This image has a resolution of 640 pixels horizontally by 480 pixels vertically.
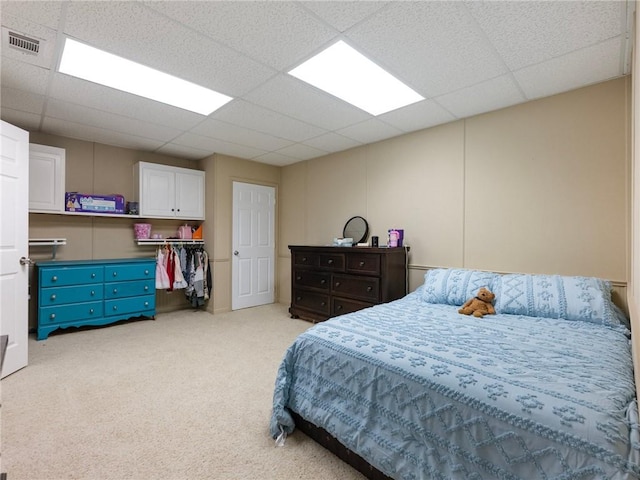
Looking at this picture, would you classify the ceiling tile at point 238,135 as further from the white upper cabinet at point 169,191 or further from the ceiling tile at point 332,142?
the white upper cabinet at point 169,191

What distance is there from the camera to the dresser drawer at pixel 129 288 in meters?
3.96

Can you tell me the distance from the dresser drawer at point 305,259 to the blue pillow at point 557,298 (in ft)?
7.38

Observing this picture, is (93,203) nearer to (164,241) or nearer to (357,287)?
(164,241)

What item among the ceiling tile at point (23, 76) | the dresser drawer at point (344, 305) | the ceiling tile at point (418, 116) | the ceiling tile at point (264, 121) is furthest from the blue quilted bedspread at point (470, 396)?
the ceiling tile at point (23, 76)

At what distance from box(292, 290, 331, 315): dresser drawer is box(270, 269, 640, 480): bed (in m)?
1.77

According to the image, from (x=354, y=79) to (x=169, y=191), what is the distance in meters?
3.35

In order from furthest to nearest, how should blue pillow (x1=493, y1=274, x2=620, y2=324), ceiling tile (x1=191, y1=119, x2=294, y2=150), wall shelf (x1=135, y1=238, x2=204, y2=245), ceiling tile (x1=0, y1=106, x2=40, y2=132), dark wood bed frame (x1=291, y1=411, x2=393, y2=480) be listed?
wall shelf (x1=135, y1=238, x2=204, y2=245) → ceiling tile (x1=191, y1=119, x2=294, y2=150) → ceiling tile (x1=0, y1=106, x2=40, y2=132) → blue pillow (x1=493, y1=274, x2=620, y2=324) → dark wood bed frame (x1=291, y1=411, x2=393, y2=480)

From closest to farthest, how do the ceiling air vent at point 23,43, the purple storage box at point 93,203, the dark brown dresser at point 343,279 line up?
the ceiling air vent at point 23,43 < the dark brown dresser at point 343,279 < the purple storage box at point 93,203

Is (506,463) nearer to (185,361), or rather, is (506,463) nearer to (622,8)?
(622,8)

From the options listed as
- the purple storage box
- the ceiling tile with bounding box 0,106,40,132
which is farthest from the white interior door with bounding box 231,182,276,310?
the ceiling tile with bounding box 0,106,40,132

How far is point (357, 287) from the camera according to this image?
3682mm

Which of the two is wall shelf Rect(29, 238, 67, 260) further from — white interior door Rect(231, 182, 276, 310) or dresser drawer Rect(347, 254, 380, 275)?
A: dresser drawer Rect(347, 254, 380, 275)

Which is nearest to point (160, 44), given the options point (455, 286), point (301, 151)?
point (301, 151)

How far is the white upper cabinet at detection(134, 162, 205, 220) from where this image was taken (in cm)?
439
